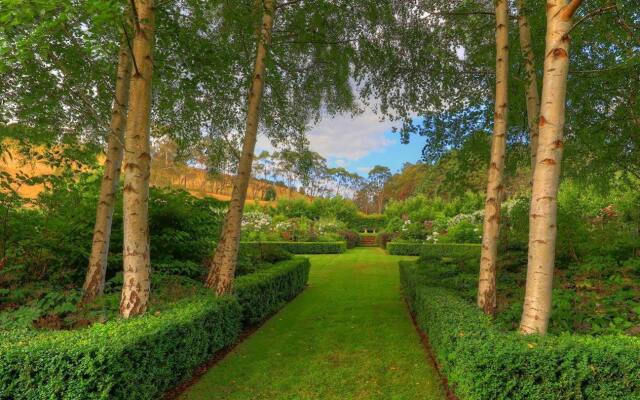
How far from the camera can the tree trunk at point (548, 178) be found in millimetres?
2848

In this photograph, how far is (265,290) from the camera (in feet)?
19.5

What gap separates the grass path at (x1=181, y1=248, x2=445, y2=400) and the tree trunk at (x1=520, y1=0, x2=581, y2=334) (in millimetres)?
1174

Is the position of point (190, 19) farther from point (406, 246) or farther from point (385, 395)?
point (406, 246)

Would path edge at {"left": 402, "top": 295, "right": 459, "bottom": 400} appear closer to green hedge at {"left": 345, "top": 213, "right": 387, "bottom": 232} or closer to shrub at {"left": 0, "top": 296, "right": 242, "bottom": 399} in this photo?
shrub at {"left": 0, "top": 296, "right": 242, "bottom": 399}

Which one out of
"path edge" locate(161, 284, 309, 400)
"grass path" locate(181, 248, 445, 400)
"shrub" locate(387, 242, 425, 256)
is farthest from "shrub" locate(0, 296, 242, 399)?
"shrub" locate(387, 242, 425, 256)

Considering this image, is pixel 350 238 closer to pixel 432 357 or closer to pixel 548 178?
pixel 432 357

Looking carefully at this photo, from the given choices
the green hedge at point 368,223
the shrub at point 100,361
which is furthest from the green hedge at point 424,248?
the green hedge at point 368,223

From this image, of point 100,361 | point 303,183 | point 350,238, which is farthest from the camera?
point 350,238

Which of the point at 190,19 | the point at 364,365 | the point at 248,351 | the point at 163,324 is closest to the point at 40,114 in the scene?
→ the point at 190,19

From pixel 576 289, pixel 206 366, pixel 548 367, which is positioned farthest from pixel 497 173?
pixel 206 366

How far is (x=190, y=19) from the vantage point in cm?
469

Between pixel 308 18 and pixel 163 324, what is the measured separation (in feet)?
17.8

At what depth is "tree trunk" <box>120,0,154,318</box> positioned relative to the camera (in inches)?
137

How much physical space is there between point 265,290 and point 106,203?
263 centimetres
